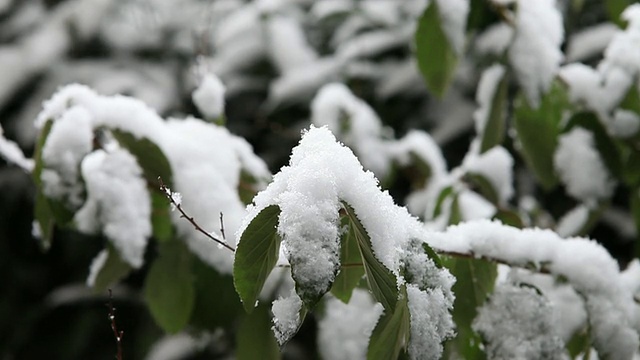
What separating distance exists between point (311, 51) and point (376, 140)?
586 mm

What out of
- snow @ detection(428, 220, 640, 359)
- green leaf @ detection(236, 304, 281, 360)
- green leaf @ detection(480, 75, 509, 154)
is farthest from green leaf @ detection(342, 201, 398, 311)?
green leaf @ detection(480, 75, 509, 154)

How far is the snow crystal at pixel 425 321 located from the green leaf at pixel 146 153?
0.33 meters

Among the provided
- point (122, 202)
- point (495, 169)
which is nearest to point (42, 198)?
point (122, 202)

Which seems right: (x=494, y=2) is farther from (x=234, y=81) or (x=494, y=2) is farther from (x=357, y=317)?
(x=234, y=81)

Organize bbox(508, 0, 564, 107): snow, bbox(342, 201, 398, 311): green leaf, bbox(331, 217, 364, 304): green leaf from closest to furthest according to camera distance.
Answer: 1. bbox(342, 201, 398, 311): green leaf
2. bbox(331, 217, 364, 304): green leaf
3. bbox(508, 0, 564, 107): snow

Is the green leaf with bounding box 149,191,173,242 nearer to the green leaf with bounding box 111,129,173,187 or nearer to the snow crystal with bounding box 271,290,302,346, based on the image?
the green leaf with bounding box 111,129,173,187

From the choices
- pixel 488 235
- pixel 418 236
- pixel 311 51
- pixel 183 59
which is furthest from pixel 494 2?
pixel 183 59

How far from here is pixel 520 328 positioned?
1.92 feet

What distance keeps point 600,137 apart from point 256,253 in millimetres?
588

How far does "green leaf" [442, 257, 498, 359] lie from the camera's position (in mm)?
604

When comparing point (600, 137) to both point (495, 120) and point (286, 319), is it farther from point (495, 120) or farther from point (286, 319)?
point (286, 319)

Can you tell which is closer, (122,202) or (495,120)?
(122,202)

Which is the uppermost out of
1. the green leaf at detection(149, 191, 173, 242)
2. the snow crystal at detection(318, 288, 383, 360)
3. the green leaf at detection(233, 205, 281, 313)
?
the green leaf at detection(233, 205, 281, 313)

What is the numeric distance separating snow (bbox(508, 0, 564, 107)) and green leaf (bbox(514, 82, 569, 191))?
7 centimetres
